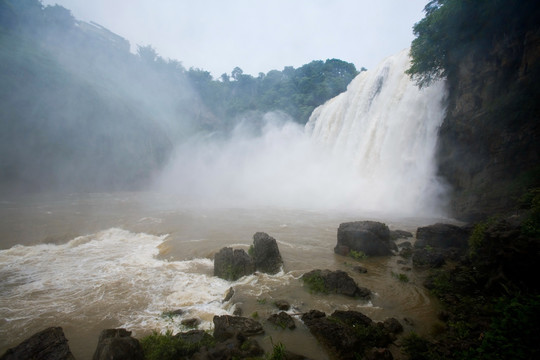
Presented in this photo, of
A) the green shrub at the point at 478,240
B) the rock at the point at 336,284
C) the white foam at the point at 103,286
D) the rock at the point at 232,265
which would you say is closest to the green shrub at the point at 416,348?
the rock at the point at 336,284

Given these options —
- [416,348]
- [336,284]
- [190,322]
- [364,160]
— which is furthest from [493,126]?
[190,322]

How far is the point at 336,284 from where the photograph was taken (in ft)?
21.0

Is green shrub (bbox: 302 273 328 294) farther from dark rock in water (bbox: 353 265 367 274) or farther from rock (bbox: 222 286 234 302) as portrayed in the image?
rock (bbox: 222 286 234 302)

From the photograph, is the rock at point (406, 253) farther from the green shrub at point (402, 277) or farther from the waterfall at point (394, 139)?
the waterfall at point (394, 139)

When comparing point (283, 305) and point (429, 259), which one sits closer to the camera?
point (283, 305)

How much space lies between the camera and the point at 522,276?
4.90 metres

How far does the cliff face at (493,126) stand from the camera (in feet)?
34.8

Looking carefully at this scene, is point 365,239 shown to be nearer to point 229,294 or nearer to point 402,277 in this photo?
point 402,277

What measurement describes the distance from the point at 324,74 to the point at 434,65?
3980cm

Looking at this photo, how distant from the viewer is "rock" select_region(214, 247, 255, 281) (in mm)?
7332

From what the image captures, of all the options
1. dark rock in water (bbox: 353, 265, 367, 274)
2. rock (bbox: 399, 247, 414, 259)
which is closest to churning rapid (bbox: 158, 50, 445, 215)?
rock (bbox: 399, 247, 414, 259)

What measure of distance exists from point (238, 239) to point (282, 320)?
632cm

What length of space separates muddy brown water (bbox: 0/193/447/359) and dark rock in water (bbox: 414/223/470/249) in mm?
1643

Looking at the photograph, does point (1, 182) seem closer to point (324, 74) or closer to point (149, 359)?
point (149, 359)
